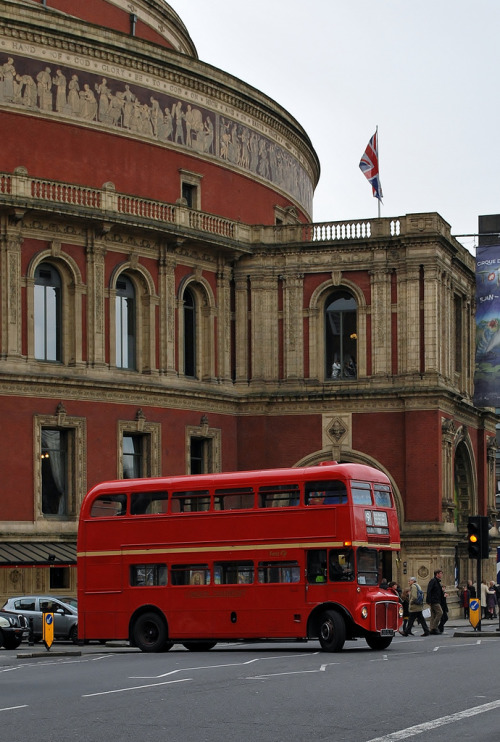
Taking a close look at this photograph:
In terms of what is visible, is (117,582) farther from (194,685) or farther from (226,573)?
(194,685)

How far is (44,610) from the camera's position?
38.9m

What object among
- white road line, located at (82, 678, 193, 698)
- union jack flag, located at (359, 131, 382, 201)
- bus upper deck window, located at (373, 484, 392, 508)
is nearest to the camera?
white road line, located at (82, 678, 193, 698)

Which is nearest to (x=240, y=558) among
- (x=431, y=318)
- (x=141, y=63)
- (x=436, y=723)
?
(x=436, y=723)

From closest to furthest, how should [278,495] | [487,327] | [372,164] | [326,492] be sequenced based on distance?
[326,492]
[278,495]
[487,327]
[372,164]

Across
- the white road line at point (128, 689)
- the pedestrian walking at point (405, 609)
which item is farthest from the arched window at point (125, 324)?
the white road line at point (128, 689)

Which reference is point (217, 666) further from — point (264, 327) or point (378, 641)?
point (264, 327)

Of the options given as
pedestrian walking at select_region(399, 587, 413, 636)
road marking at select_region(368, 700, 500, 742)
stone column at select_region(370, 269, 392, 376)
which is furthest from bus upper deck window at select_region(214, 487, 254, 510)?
stone column at select_region(370, 269, 392, 376)

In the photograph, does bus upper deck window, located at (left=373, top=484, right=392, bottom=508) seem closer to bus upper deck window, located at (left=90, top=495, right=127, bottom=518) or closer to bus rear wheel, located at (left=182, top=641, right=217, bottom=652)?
Answer: bus rear wheel, located at (left=182, top=641, right=217, bottom=652)

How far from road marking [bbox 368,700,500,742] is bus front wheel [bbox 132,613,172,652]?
15.3 metres

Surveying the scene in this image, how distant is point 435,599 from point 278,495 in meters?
9.35

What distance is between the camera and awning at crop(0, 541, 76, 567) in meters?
43.1

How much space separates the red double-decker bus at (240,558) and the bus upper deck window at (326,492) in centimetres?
3

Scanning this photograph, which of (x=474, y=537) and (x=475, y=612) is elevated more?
(x=474, y=537)

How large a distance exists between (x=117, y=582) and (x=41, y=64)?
20.7 meters
